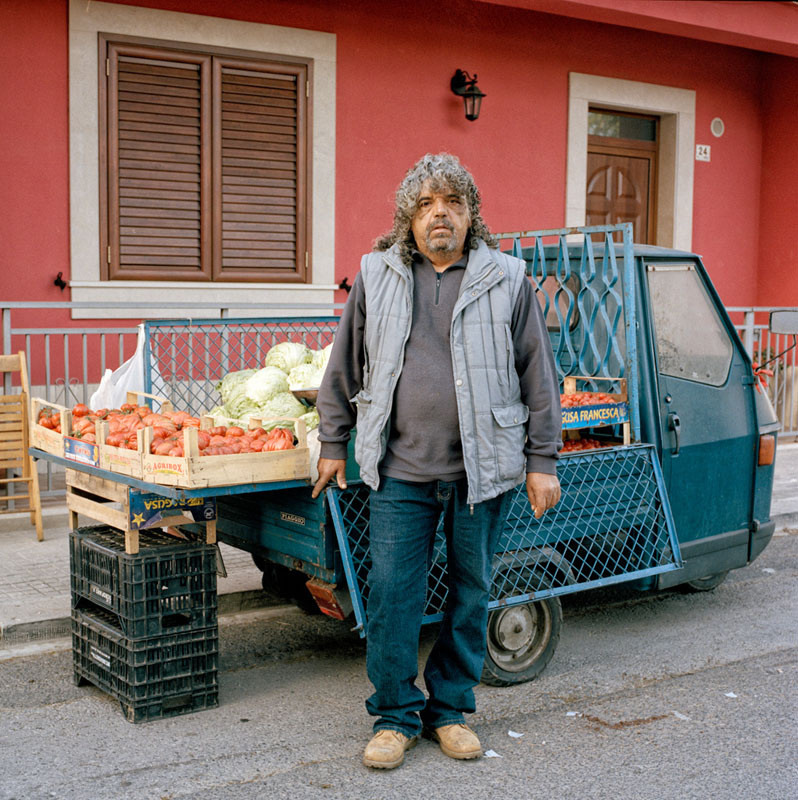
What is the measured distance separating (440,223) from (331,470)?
103 centimetres

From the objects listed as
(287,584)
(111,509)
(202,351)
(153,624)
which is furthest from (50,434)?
(202,351)

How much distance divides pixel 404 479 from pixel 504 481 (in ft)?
1.22

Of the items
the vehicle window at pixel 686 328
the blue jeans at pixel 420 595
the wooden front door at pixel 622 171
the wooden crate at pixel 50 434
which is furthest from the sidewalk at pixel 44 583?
the wooden front door at pixel 622 171

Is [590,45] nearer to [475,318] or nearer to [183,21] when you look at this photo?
[183,21]

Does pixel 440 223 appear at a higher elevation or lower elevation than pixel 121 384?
higher

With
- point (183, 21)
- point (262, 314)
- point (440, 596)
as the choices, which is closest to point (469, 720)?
point (440, 596)

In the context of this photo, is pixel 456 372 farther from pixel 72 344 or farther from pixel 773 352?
pixel 773 352

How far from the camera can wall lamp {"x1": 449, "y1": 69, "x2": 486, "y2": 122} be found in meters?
10.3

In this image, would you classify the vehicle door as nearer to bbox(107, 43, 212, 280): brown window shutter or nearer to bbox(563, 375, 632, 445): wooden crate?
bbox(563, 375, 632, 445): wooden crate

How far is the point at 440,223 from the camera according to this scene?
3934 mm

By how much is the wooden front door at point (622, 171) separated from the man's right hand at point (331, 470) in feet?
27.1

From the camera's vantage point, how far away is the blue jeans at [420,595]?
3.98 m

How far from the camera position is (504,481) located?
3.96 m

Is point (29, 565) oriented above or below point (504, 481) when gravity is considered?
below
